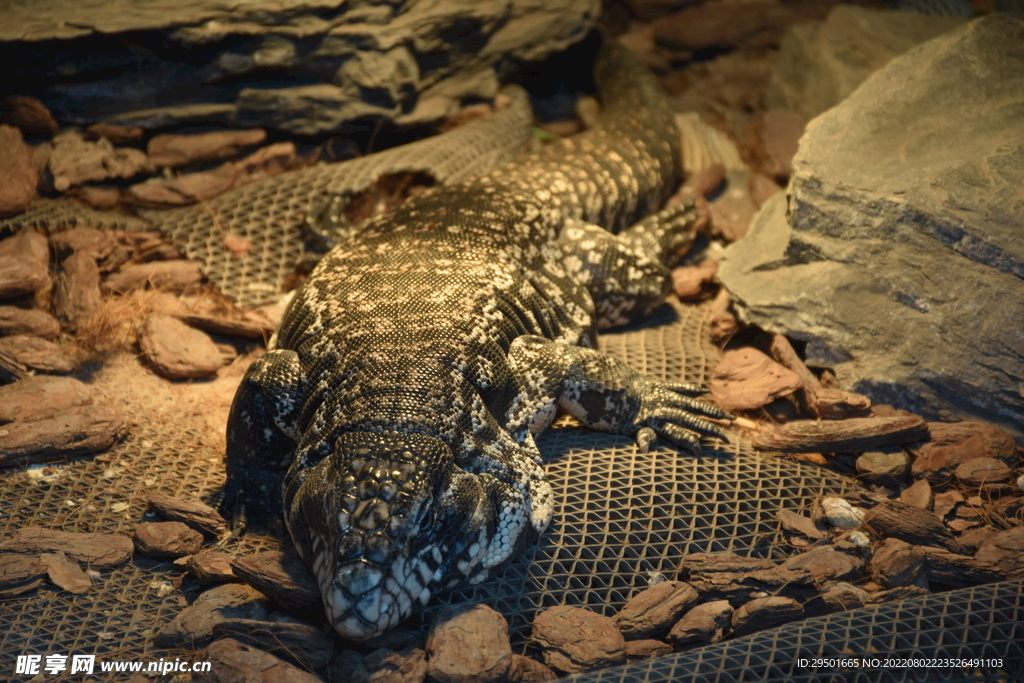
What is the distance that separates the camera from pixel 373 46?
595 centimetres

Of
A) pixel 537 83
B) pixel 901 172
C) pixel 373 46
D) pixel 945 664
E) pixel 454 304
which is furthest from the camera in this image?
pixel 537 83

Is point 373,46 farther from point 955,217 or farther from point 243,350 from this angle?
point 955,217

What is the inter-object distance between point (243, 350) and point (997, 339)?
14.5ft

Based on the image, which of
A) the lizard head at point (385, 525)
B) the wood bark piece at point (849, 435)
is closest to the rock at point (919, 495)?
the wood bark piece at point (849, 435)

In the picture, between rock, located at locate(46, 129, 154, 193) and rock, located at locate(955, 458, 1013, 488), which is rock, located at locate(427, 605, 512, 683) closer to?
rock, located at locate(955, 458, 1013, 488)

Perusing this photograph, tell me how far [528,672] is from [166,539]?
1.74 metres

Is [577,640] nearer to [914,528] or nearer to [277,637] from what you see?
[277,637]

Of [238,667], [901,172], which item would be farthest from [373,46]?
[238,667]

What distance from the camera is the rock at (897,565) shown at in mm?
3602

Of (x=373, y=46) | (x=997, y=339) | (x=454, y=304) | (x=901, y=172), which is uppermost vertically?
(x=373, y=46)

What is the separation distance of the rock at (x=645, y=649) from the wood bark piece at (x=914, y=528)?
49.0 inches

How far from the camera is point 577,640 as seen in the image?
3320 millimetres

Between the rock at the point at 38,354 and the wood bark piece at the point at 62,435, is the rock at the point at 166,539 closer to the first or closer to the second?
the wood bark piece at the point at 62,435

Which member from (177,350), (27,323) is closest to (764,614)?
(177,350)
